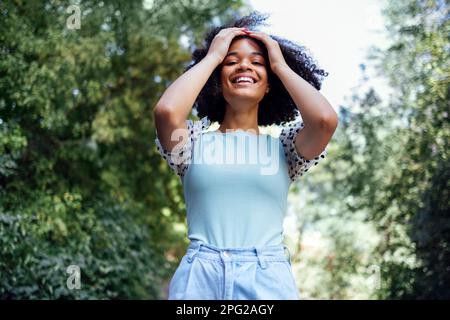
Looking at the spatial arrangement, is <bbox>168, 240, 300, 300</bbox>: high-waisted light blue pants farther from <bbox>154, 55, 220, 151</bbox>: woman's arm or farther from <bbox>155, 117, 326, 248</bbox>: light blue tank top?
<bbox>154, 55, 220, 151</bbox>: woman's arm

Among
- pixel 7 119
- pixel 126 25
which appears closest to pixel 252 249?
pixel 7 119

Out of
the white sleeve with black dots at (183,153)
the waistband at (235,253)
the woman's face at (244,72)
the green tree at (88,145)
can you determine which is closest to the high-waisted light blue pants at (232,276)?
the waistband at (235,253)

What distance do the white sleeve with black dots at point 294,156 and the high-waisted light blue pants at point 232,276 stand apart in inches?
12.3

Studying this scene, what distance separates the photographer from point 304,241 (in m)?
15.2

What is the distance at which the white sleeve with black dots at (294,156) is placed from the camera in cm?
199

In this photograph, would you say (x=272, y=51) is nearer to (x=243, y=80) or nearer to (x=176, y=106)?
(x=243, y=80)

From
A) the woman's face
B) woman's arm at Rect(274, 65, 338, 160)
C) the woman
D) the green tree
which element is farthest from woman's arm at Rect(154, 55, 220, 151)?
the green tree

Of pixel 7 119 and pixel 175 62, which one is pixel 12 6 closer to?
pixel 7 119

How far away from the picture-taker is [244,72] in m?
2.07

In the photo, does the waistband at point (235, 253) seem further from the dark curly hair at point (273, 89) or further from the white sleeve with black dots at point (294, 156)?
the dark curly hair at point (273, 89)

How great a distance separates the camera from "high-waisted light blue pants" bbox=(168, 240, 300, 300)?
1.74m

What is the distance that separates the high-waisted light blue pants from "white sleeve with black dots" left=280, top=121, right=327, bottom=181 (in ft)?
1.03

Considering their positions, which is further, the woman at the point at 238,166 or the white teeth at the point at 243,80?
the white teeth at the point at 243,80
